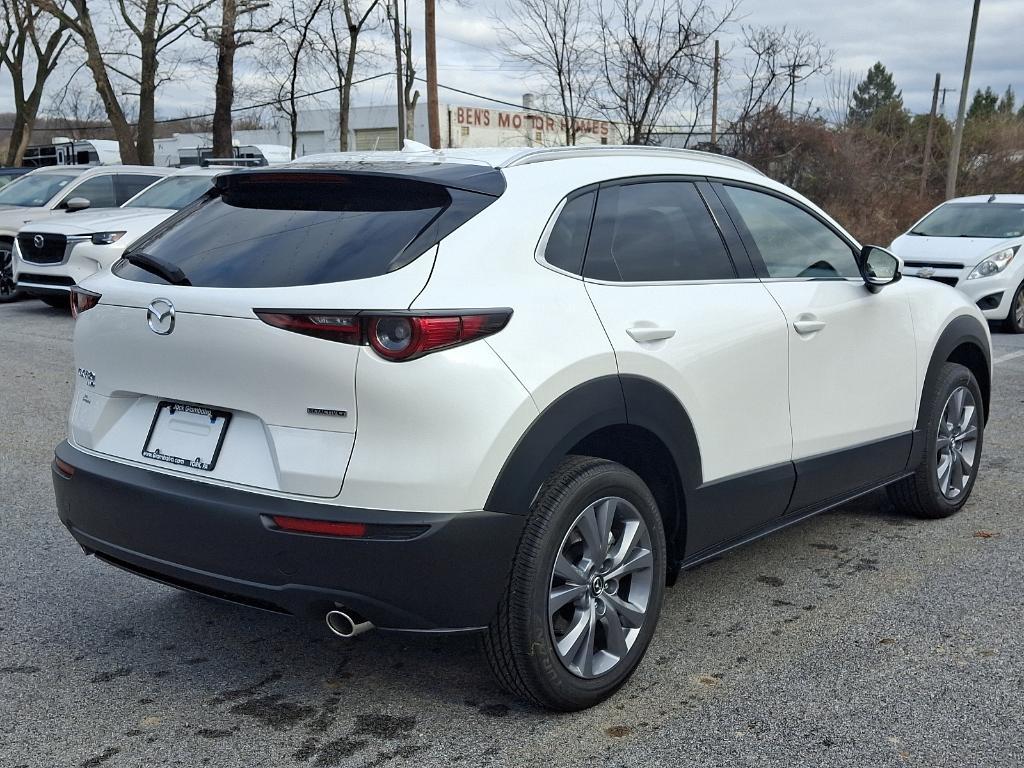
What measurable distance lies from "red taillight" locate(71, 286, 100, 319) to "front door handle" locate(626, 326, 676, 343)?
1746mm

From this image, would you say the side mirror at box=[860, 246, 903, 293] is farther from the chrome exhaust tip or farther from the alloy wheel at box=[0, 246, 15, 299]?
the alloy wheel at box=[0, 246, 15, 299]

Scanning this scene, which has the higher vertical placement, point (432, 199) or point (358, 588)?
point (432, 199)

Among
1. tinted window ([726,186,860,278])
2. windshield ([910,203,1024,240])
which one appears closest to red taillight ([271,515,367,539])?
tinted window ([726,186,860,278])

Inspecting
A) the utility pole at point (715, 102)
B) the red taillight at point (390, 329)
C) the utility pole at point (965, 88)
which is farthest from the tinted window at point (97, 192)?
the utility pole at point (965, 88)

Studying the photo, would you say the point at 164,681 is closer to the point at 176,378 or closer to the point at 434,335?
the point at 176,378

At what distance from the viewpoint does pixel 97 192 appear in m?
15.1

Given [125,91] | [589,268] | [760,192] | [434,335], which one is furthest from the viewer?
[125,91]

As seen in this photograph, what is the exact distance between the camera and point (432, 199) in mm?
3273

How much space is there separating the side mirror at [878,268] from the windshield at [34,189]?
1327cm

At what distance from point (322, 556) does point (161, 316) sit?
3.00 ft

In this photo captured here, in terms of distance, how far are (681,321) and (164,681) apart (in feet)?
6.88

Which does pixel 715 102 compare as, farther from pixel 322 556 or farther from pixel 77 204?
pixel 322 556

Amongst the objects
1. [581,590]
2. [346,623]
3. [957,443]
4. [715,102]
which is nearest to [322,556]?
[346,623]

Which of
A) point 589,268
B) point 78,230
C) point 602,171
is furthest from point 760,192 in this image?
point 78,230
